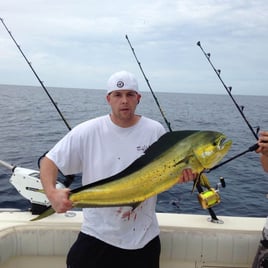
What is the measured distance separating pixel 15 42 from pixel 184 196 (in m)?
4.28

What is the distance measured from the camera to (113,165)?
7.84 feet

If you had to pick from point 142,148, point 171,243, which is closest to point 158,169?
point 142,148

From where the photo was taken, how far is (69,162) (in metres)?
2.44

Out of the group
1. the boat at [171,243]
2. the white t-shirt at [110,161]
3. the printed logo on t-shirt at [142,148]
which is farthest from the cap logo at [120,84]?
the boat at [171,243]

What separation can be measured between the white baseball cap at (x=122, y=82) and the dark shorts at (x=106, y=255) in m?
0.98

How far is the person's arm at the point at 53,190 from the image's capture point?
218cm

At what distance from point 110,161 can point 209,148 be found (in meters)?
0.65

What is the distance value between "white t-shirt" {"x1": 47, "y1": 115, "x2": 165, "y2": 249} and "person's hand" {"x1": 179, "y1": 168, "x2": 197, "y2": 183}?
373mm

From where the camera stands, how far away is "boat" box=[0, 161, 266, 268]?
9.86 ft

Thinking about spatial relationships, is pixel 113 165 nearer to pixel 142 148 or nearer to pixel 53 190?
pixel 142 148

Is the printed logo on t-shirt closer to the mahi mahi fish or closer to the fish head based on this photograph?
the mahi mahi fish

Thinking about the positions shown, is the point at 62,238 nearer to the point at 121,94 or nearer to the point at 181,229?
the point at 181,229

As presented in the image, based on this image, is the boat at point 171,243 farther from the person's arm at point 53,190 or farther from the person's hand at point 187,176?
the person's hand at point 187,176

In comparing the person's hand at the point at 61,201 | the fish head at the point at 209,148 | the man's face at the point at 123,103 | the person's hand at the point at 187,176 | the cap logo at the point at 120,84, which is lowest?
the person's hand at the point at 61,201
